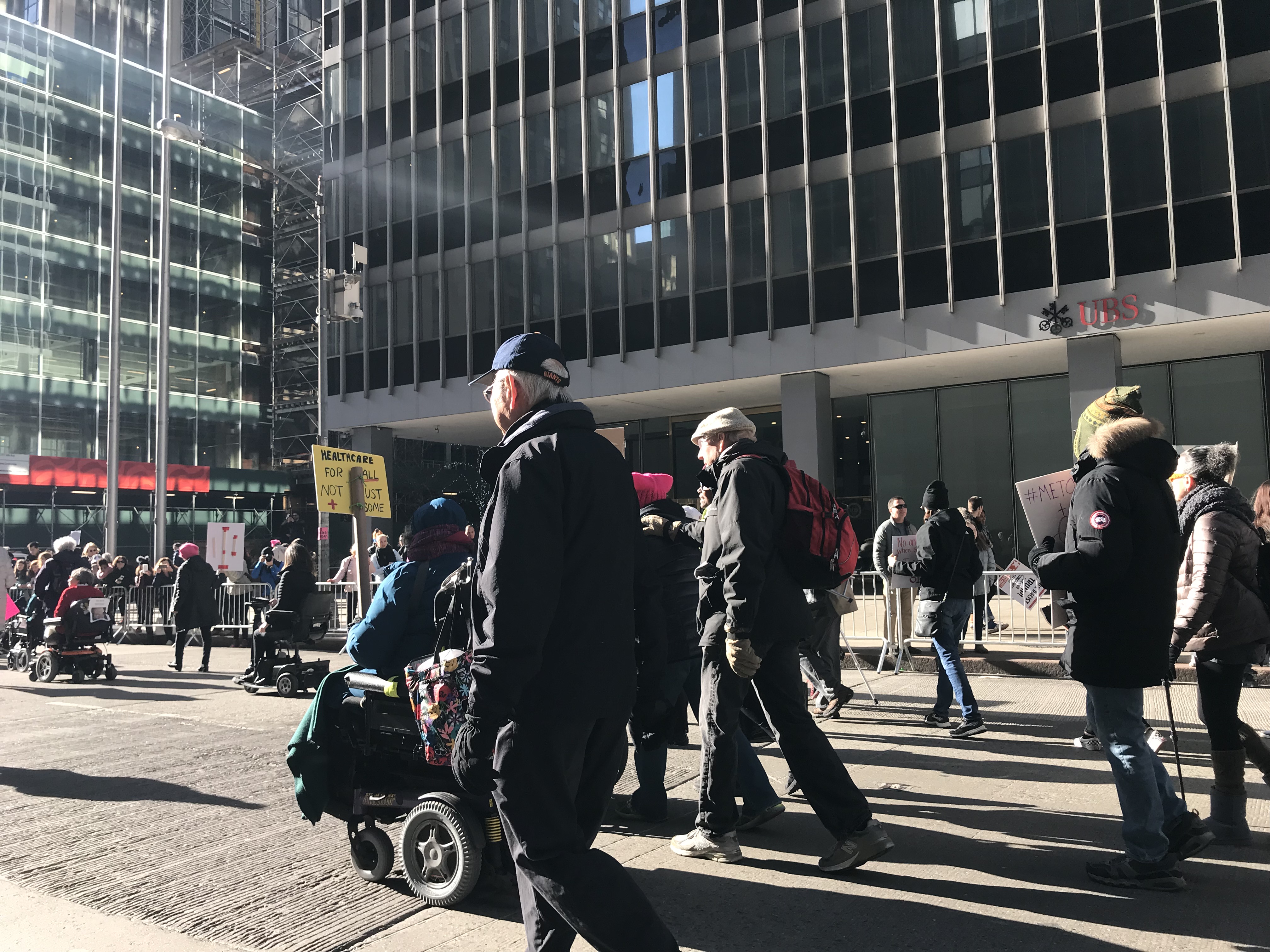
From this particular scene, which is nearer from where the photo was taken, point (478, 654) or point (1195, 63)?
point (478, 654)

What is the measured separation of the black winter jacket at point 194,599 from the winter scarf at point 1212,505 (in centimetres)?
1245

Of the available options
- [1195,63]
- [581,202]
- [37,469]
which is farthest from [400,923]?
[37,469]

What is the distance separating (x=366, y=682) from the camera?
173 inches

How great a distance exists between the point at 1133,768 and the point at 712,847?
1.83 meters

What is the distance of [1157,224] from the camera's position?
1883cm

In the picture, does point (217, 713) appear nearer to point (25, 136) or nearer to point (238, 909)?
point (238, 909)

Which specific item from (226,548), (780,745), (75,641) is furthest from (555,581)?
(226,548)

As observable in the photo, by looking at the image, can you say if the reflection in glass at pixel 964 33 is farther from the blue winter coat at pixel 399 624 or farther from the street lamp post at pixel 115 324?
the blue winter coat at pixel 399 624

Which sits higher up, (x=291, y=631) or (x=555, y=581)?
(x=555, y=581)

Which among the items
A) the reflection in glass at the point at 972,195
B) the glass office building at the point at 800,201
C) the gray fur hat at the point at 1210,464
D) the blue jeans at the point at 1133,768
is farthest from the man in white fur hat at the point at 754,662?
the reflection in glass at the point at 972,195

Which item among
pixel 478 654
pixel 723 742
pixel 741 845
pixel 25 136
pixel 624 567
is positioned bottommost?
pixel 741 845

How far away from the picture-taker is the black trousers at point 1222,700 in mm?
Result: 4676

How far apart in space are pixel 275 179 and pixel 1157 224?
42243 millimetres

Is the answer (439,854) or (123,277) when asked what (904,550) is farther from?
(123,277)
